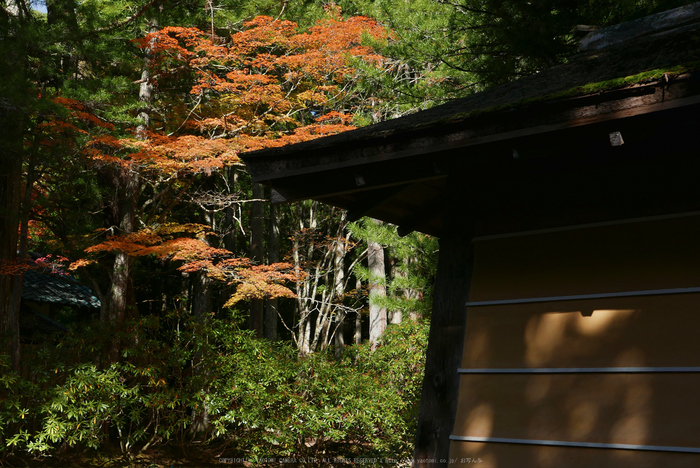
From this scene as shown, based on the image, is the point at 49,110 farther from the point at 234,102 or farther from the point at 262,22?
the point at 262,22

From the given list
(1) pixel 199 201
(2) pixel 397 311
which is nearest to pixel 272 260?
(1) pixel 199 201

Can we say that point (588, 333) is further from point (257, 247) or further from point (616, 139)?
point (257, 247)

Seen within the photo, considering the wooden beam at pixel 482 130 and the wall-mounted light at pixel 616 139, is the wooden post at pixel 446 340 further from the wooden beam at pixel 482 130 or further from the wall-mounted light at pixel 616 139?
the wall-mounted light at pixel 616 139

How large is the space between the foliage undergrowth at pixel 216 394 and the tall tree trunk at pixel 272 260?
4.44 metres

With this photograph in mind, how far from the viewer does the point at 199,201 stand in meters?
11.4

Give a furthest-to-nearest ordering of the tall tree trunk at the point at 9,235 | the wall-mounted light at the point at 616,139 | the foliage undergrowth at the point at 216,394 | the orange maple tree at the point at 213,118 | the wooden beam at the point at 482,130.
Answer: the orange maple tree at the point at 213,118 → the tall tree trunk at the point at 9,235 → the foliage undergrowth at the point at 216,394 → the wall-mounted light at the point at 616,139 → the wooden beam at the point at 482,130

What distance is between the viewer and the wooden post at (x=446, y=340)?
2980 mm

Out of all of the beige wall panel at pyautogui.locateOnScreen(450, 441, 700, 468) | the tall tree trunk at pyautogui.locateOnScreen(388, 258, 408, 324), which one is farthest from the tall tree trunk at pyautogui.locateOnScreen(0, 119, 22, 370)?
the beige wall panel at pyautogui.locateOnScreen(450, 441, 700, 468)

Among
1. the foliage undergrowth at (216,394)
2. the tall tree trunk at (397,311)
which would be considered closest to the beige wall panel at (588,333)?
the foliage undergrowth at (216,394)

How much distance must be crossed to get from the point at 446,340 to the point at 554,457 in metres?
0.78

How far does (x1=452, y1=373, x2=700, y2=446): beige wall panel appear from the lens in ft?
7.76

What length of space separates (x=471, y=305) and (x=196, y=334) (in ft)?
17.8

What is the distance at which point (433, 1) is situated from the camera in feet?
33.9

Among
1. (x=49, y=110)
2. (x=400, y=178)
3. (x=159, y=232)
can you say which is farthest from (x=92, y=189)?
(x=400, y=178)
